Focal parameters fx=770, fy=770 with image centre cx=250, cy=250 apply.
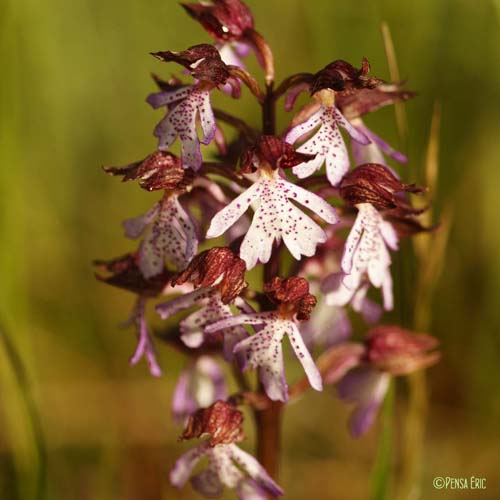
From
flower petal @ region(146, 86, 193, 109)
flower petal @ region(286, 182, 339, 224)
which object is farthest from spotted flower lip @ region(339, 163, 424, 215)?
flower petal @ region(146, 86, 193, 109)

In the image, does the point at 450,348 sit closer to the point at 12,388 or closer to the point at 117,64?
the point at 12,388

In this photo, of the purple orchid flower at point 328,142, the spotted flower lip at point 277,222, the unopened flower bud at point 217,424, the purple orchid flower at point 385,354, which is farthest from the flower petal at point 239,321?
the purple orchid flower at point 385,354

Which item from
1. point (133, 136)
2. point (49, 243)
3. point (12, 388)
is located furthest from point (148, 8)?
point (12, 388)

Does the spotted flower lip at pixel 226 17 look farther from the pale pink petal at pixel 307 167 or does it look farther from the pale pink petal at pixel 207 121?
the pale pink petal at pixel 307 167

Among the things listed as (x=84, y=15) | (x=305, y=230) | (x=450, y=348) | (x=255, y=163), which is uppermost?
(x=84, y=15)

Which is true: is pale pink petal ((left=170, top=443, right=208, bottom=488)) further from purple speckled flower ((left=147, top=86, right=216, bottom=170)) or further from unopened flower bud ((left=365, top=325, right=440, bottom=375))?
purple speckled flower ((left=147, top=86, right=216, bottom=170))

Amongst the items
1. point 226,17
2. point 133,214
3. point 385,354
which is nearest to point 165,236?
point 226,17

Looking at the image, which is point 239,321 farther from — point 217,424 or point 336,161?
point 336,161
